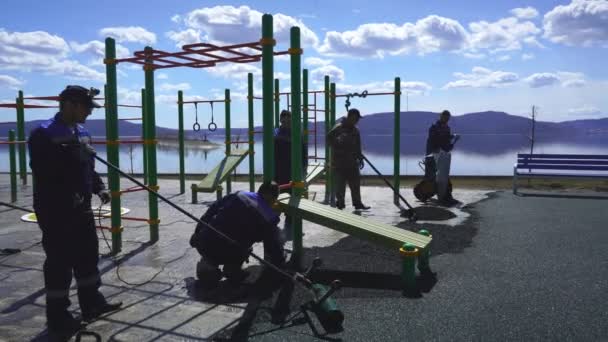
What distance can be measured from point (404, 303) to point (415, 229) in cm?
317

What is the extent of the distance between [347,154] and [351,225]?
402 centimetres

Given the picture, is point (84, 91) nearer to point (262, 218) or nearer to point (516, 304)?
point (262, 218)

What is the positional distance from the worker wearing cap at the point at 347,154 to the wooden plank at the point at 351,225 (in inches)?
139

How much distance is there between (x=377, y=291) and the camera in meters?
4.55

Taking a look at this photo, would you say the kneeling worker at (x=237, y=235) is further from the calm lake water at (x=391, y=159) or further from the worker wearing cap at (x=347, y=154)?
the calm lake water at (x=391, y=159)

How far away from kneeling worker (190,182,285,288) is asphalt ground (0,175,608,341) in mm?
206

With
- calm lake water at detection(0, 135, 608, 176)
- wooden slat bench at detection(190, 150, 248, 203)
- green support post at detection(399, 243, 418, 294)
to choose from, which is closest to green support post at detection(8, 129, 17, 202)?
wooden slat bench at detection(190, 150, 248, 203)

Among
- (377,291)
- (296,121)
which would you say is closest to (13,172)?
(296,121)

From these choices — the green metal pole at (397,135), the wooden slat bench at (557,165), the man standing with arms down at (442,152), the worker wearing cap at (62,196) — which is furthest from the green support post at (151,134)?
the wooden slat bench at (557,165)

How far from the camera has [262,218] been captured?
180 inches

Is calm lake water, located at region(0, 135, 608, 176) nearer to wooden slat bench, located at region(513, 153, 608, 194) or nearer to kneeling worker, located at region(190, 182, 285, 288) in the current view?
wooden slat bench, located at region(513, 153, 608, 194)

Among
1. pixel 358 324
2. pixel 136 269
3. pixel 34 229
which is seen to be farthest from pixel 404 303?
pixel 34 229

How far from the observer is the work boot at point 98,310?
3932 millimetres

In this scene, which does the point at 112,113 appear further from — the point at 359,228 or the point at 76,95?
the point at 359,228
